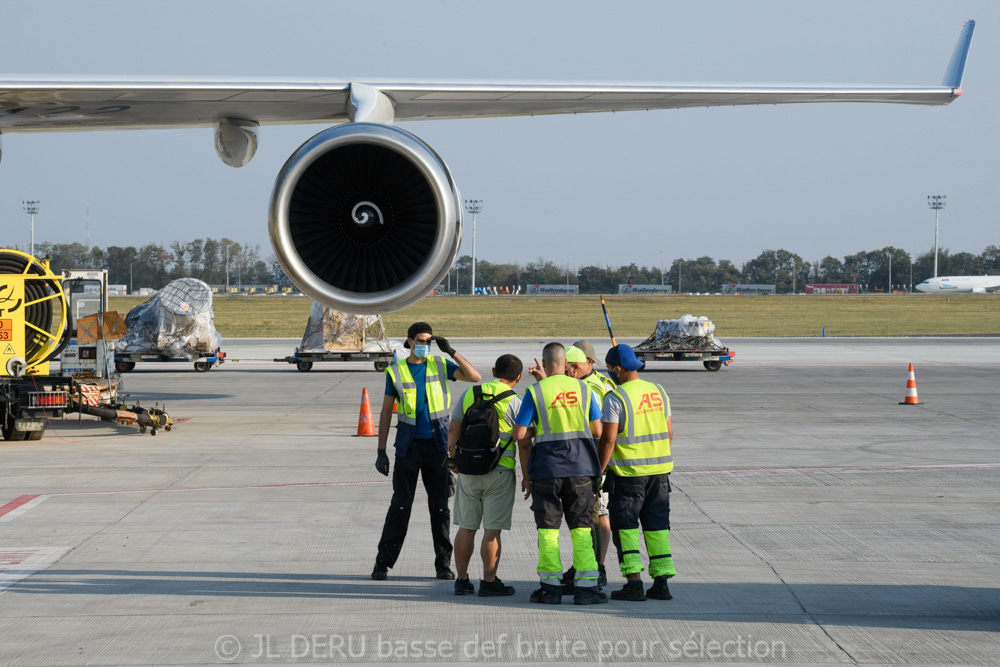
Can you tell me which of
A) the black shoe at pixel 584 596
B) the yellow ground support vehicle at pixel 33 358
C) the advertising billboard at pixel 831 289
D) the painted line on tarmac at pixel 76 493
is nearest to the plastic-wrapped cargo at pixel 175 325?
the yellow ground support vehicle at pixel 33 358

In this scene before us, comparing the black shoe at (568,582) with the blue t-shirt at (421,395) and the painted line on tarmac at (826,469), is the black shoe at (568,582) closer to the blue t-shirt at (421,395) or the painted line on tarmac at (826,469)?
the blue t-shirt at (421,395)

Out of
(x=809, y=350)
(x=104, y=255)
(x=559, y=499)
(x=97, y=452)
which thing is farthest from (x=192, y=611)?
(x=104, y=255)

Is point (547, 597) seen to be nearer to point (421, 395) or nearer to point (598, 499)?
point (598, 499)

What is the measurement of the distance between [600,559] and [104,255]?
196ft

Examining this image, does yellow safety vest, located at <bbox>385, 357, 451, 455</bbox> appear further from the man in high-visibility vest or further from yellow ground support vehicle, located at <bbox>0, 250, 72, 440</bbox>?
yellow ground support vehicle, located at <bbox>0, 250, 72, 440</bbox>

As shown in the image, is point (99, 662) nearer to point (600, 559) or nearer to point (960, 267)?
point (600, 559)

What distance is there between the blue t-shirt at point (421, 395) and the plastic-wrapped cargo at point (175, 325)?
2195 centimetres

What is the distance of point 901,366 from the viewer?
3047 cm

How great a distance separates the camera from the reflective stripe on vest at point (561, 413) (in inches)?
275

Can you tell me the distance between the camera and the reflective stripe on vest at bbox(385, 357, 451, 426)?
7.57m

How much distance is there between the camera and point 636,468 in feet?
23.4

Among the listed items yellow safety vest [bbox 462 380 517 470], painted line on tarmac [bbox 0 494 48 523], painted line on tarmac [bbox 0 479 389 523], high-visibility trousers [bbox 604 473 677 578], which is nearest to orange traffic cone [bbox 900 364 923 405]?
painted line on tarmac [bbox 0 479 389 523]

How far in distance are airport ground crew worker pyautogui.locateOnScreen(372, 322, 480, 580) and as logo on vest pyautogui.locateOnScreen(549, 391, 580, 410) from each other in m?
A: 0.66

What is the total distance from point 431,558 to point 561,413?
6.21ft
